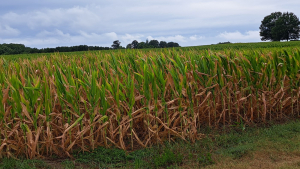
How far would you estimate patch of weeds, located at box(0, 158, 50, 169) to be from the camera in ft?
12.8

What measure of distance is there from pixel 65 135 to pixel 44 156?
1.64 ft

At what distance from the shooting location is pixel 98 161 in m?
4.06

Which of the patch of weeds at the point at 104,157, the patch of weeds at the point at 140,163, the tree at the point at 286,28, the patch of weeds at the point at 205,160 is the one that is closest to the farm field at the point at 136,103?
the patch of weeds at the point at 104,157

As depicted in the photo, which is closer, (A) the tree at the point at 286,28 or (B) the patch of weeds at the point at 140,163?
(B) the patch of weeds at the point at 140,163

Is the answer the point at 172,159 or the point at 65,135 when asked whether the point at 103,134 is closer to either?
the point at 65,135

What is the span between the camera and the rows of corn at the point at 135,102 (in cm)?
413

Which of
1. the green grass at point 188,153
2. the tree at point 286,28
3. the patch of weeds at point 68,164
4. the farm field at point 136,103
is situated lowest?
the patch of weeds at point 68,164

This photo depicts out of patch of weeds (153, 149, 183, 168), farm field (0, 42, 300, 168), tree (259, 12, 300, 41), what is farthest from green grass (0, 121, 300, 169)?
tree (259, 12, 300, 41)

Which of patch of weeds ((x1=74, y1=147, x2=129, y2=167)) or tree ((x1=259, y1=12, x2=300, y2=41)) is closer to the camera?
patch of weeds ((x1=74, y1=147, x2=129, y2=167))

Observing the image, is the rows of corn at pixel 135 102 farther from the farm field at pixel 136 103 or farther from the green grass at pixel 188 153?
the green grass at pixel 188 153

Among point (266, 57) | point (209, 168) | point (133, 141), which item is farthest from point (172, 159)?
point (266, 57)

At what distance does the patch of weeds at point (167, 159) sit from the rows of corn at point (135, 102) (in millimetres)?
488

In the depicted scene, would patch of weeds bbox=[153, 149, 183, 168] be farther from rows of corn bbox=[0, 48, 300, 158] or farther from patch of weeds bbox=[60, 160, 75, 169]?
patch of weeds bbox=[60, 160, 75, 169]

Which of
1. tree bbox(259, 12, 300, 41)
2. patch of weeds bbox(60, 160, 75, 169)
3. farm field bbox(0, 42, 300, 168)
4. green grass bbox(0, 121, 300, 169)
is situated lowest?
patch of weeds bbox(60, 160, 75, 169)
